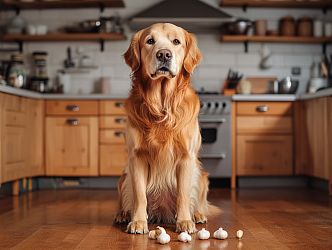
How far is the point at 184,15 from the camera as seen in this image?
3918mm

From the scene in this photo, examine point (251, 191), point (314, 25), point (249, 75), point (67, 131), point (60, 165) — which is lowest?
point (251, 191)

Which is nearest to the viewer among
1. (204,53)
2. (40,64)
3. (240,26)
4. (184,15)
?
(184,15)

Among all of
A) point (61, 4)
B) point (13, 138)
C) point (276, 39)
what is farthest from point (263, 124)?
point (61, 4)

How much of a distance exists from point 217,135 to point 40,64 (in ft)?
7.63

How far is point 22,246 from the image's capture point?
148cm

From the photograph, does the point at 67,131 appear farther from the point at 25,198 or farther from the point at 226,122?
the point at 226,122

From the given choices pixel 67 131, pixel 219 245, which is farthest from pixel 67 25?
pixel 219 245

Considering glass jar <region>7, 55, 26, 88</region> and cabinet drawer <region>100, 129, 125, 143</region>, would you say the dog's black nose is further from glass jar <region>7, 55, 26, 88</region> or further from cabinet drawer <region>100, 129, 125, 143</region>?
glass jar <region>7, 55, 26, 88</region>

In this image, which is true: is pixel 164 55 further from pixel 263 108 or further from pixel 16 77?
pixel 16 77

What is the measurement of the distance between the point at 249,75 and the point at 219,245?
125 inches

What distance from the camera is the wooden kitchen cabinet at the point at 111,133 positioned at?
3568 mm

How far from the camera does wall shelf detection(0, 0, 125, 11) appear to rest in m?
4.15

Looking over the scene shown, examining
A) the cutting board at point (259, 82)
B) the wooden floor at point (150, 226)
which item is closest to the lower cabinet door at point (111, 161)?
the wooden floor at point (150, 226)

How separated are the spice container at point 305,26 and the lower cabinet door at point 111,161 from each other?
2.61 metres
